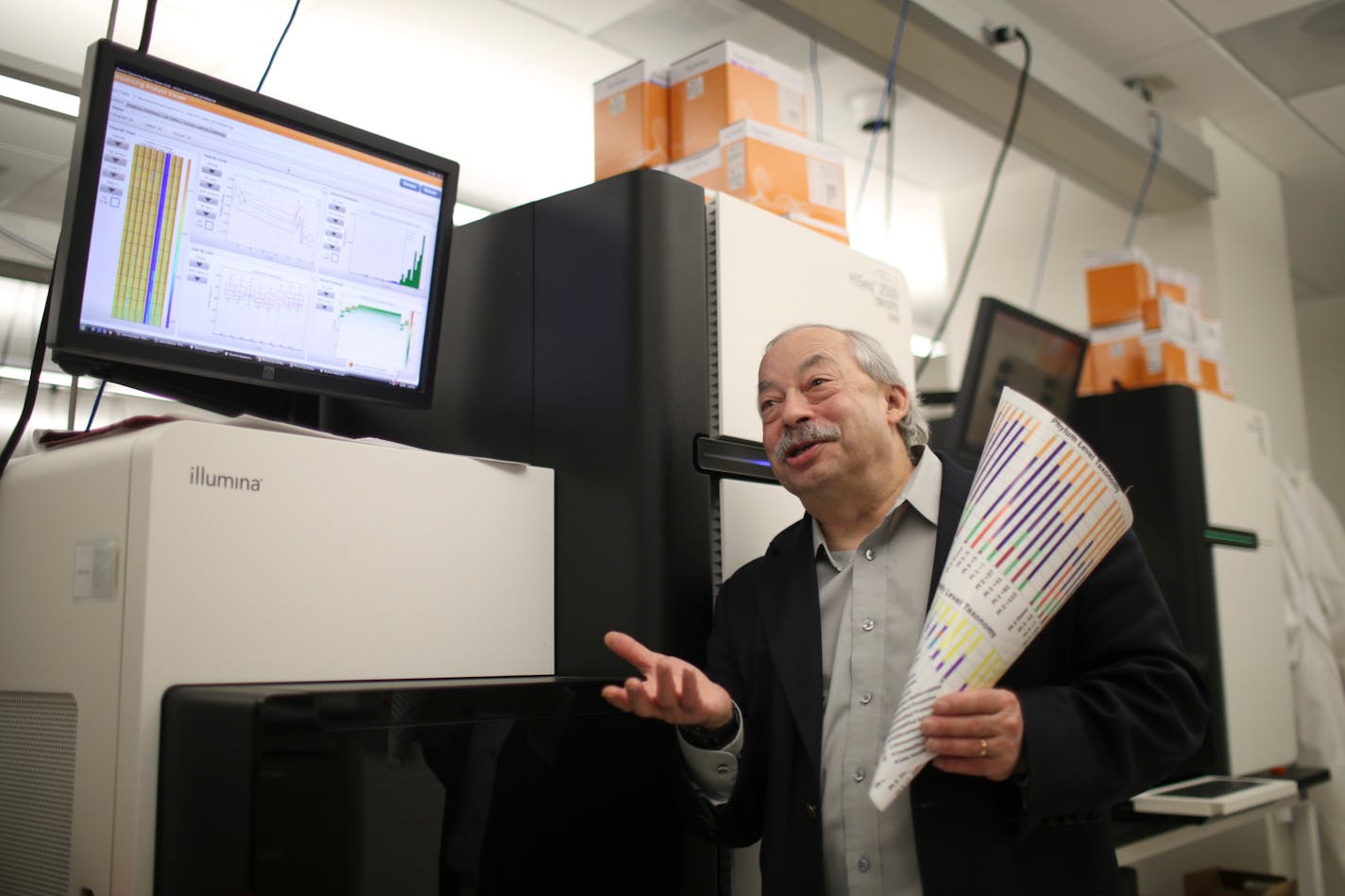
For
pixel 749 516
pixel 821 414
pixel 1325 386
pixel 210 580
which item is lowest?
pixel 210 580

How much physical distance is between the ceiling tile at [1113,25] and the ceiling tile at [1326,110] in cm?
76

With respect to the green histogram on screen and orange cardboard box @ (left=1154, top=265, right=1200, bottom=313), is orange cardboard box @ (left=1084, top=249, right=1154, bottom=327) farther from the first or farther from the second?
the green histogram on screen

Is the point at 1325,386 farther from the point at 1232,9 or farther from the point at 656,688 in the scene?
the point at 656,688

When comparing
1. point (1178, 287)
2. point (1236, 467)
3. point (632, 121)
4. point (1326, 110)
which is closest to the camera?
point (632, 121)

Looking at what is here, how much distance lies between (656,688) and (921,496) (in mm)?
442

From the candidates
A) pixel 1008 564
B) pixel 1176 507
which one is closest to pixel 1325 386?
pixel 1176 507

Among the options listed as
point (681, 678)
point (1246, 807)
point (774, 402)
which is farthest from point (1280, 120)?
point (681, 678)

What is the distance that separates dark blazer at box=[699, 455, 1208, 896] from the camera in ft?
3.70

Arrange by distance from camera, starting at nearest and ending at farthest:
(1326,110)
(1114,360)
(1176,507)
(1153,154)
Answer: (1176,507)
(1114,360)
(1153,154)
(1326,110)

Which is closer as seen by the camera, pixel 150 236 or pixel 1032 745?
pixel 1032 745

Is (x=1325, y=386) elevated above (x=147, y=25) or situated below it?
above

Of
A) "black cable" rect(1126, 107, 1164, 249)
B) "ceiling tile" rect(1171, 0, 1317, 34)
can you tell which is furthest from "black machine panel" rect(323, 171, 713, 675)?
"black cable" rect(1126, 107, 1164, 249)

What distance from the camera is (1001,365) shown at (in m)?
2.48

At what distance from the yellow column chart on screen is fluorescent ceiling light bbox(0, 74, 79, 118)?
228cm
